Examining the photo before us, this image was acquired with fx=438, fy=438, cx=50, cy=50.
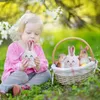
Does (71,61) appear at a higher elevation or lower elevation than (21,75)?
higher

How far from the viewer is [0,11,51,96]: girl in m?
3.92

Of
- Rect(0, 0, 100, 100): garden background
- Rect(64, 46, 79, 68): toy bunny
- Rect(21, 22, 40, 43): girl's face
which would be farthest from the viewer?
Rect(0, 0, 100, 100): garden background

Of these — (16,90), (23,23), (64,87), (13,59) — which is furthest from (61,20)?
(16,90)

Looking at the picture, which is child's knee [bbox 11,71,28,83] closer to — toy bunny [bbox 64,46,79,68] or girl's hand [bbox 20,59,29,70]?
girl's hand [bbox 20,59,29,70]

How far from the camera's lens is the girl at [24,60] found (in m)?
3.92

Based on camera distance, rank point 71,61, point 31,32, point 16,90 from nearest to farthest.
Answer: point 16,90 < point 71,61 < point 31,32

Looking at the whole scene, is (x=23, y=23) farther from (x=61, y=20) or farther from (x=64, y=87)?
(x=61, y=20)

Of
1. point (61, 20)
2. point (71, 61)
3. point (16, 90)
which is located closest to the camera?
point (16, 90)

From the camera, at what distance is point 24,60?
12.6ft

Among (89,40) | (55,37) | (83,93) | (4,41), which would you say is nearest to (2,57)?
(4,41)

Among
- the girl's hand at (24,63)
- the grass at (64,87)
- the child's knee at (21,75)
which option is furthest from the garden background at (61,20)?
the girl's hand at (24,63)

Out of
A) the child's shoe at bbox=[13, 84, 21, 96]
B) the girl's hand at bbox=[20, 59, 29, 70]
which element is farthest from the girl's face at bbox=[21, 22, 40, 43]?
the child's shoe at bbox=[13, 84, 21, 96]

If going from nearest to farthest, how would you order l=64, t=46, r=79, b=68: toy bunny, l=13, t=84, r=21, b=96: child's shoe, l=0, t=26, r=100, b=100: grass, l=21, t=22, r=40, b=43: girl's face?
l=0, t=26, r=100, b=100: grass
l=13, t=84, r=21, b=96: child's shoe
l=64, t=46, r=79, b=68: toy bunny
l=21, t=22, r=40, b=43: girl's face

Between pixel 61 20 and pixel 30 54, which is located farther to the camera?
pixel 61 20
